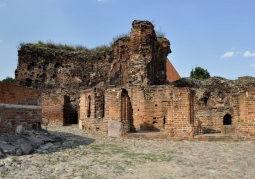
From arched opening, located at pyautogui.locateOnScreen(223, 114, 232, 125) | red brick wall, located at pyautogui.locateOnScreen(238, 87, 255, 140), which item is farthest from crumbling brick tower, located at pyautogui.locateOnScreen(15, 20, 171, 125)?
red brick wall, located at pyautogui.locateOnScreen(238, 87, 255, 140)

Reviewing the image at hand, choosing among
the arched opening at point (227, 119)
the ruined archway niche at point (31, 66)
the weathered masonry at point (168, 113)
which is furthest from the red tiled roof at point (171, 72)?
the arched opening at point (227, 119)

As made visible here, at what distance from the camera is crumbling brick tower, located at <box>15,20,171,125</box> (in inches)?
679

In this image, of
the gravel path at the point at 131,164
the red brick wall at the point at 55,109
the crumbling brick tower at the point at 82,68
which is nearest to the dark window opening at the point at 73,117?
the crumbling brick tower at the point at 82,68

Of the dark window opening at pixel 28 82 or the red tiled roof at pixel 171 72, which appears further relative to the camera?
the red tiled roof at pixel 171 72

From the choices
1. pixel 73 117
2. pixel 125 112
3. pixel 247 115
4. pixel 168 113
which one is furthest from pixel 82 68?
pixel 247 115

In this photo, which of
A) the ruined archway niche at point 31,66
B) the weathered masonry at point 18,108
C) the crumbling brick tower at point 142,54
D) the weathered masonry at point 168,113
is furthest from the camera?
the ruined archway niche at point 31,66

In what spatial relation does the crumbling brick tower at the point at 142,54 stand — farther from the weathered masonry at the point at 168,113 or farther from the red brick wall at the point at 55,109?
the red brick wall at the point at 55,109

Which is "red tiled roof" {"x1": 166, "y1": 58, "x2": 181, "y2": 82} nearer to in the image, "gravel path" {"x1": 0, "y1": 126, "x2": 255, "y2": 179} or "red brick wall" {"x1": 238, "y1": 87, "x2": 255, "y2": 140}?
"red brick wall" {"x1": 238, "y1": 87, "x2": 255, "y2": 140}

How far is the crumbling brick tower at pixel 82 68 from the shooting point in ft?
56.6

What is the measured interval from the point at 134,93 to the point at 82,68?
9681 mm

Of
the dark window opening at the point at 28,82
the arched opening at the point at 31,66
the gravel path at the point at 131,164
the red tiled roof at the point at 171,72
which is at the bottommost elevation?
the gravel path at the point at 131,164

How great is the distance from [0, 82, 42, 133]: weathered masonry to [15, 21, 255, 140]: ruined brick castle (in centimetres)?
345

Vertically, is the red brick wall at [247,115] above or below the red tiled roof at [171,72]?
below

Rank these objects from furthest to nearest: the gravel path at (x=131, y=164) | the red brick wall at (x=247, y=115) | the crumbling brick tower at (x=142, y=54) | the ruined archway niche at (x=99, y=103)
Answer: the crumbling brick tower at (x=142, y=54) → the ruined archway niche at (x=99, y=103) → the red brick wall at (x=247, y=115) → the gravel path at (x=131, y=164)
